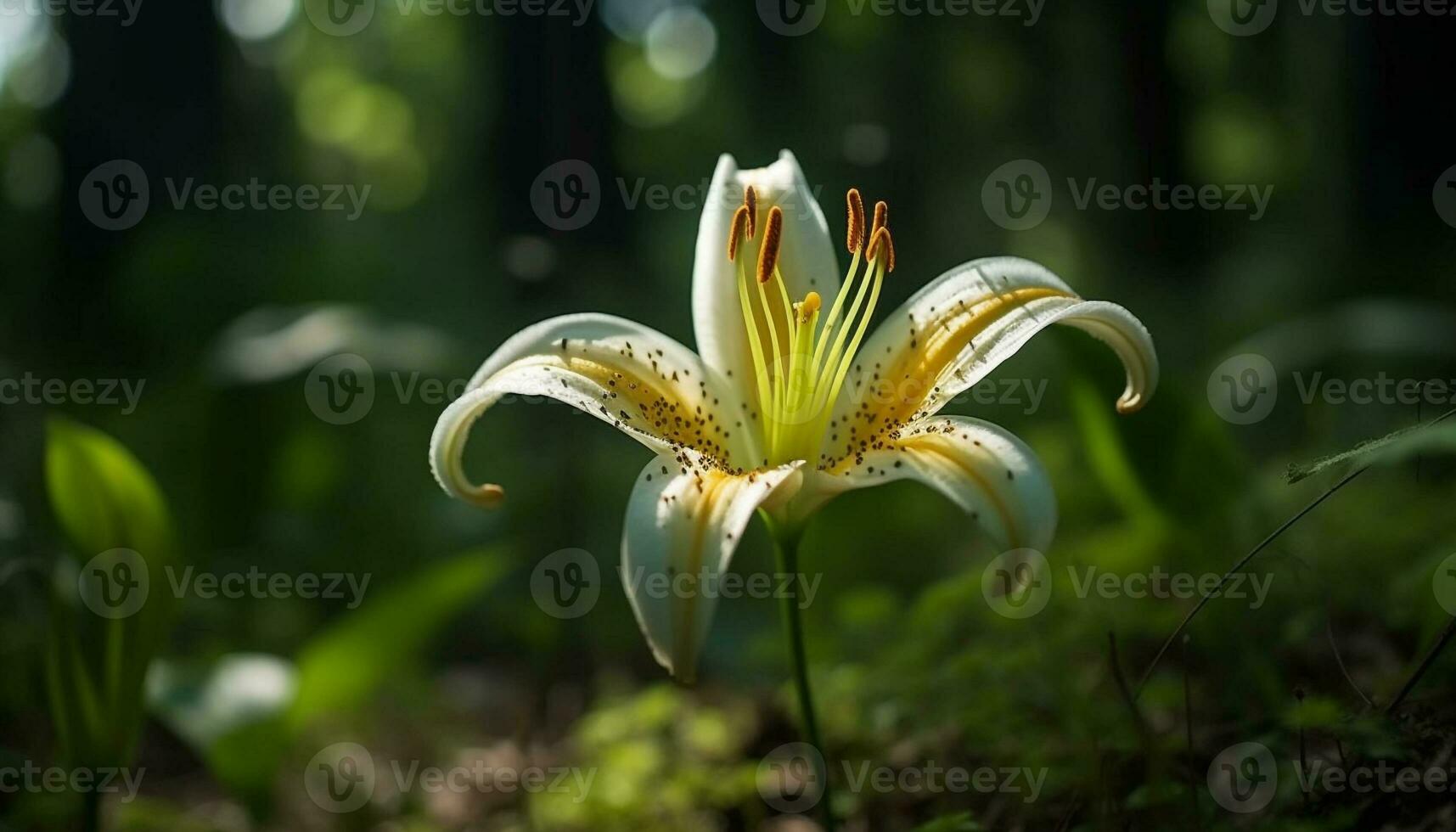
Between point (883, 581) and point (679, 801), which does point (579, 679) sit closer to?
point (883, 581)

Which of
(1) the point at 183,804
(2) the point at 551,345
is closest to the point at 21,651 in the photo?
(1) the point at 183,804
